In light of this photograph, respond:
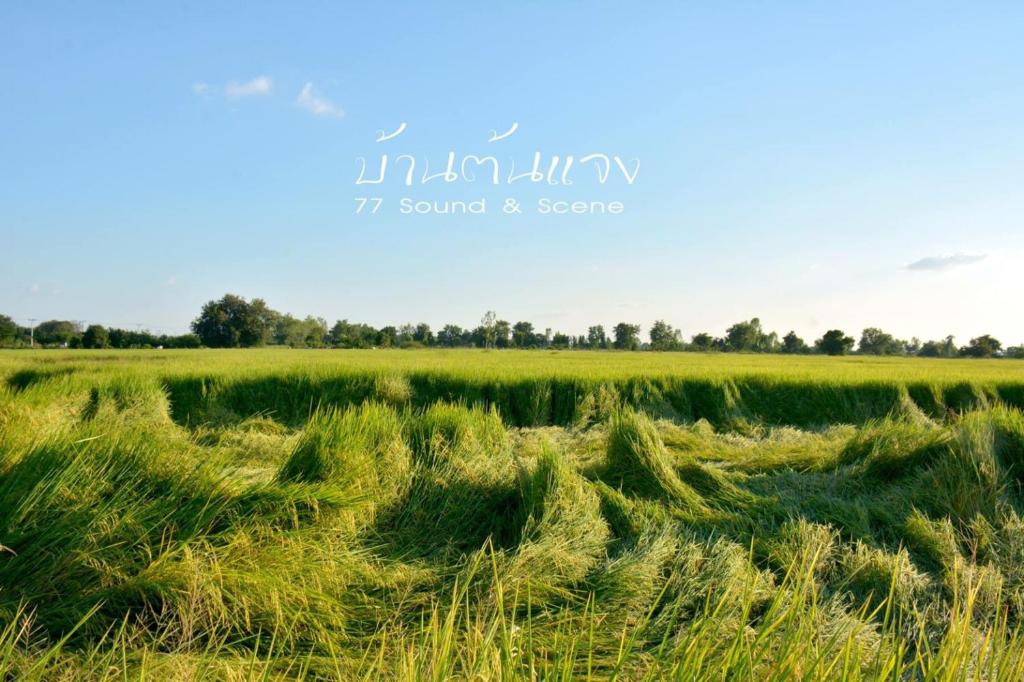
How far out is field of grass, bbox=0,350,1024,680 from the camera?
1307mm

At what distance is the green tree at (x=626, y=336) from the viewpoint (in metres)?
73.4

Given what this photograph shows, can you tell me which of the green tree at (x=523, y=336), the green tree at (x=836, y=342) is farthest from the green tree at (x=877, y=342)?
the green tree at (x=523, y=336)

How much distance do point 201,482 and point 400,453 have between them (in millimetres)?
1173

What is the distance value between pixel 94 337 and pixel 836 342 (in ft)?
232

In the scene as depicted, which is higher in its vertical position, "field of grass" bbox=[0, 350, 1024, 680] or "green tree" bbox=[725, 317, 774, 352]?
"green tree" bbox=[725, 317, 774, 352]

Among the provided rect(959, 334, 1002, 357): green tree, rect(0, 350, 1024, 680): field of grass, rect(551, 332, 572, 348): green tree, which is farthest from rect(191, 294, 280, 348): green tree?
rect(959, 334, 1002, 357): green tree

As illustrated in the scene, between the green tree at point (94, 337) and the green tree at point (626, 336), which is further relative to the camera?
the green tree at point (626, 336)

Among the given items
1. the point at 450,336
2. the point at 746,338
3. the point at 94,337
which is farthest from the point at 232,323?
the point at 746,338

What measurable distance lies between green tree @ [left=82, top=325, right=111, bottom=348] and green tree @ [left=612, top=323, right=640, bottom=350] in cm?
5484

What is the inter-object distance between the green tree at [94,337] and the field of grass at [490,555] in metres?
54.1

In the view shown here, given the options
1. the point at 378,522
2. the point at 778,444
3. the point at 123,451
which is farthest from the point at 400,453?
the point at 778,444

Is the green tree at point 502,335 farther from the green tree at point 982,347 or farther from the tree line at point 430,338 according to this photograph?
the green tree at point 982,347

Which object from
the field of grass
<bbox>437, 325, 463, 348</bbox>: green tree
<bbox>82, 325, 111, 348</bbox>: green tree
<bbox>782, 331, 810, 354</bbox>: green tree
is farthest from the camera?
<bbox>437, 325, 463, 348</bbox>: green tree

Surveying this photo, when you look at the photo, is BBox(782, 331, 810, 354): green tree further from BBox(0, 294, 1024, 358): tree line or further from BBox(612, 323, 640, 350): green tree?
BBox(612, 323, 640, 350): green tree
